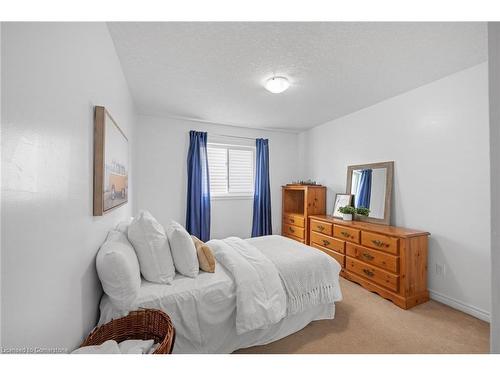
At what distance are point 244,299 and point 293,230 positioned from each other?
2753 mm

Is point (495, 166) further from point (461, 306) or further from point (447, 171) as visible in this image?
point (461, 306)

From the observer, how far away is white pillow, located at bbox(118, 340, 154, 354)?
103 centimetres

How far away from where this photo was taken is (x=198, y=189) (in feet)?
12.5

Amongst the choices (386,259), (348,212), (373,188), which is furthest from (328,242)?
(373,188)

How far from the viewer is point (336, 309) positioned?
88.9 inches

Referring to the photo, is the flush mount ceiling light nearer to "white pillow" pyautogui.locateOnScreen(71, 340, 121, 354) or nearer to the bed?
→ the bed

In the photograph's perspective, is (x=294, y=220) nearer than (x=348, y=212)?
No

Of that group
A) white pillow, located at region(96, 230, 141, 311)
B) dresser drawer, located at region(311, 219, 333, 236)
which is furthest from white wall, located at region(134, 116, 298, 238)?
white pillow, located at region(96, 230, 141, 311)

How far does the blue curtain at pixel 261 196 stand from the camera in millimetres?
4281

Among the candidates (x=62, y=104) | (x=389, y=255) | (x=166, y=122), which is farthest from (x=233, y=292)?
(x=166, y=122)

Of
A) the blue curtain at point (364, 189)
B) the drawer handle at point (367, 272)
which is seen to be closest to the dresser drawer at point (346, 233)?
the drawer handle at point (367, 272)
